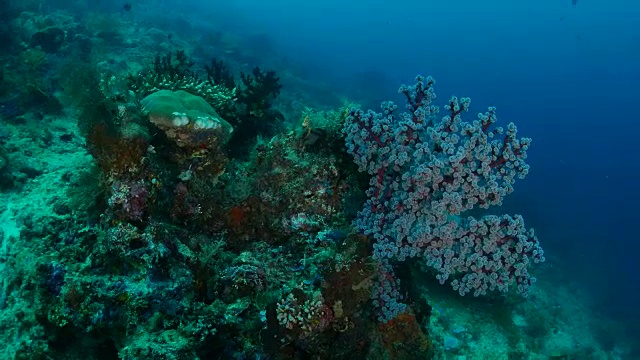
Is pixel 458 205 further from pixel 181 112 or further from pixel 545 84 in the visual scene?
pixel 545 84

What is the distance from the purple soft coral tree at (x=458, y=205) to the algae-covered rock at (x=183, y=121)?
226cm

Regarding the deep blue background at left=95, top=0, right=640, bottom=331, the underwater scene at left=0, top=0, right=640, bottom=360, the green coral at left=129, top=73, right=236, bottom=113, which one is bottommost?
the underwater scene at left=0, top=0, right=640, bottom=360

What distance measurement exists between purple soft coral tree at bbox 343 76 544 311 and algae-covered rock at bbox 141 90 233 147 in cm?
226

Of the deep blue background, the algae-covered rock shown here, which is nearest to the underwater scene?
the algae-covered rock

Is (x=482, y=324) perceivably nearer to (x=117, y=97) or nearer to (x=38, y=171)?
(x=117, y=97)

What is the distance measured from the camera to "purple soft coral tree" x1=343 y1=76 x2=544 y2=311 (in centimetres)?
457

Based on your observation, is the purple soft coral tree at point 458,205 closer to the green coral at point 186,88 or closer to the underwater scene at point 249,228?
the underwater scene at point 249,228

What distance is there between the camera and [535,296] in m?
12.8

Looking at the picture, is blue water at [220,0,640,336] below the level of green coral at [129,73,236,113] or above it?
above

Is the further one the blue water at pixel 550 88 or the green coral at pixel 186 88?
the blue water at pixel 550 88

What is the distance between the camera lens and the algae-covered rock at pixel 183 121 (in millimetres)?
4614

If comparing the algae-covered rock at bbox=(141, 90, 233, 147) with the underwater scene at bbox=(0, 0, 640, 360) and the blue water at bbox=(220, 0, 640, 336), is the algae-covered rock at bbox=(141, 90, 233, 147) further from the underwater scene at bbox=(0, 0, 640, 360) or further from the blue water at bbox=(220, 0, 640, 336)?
the blue water at bbox=(220, 0, 640, 336)

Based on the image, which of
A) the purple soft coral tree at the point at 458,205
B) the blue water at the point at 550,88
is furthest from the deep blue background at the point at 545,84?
the purple soft coral tree at the point at 458,205

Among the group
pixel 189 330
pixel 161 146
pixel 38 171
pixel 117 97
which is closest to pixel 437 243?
pixel 189 330
